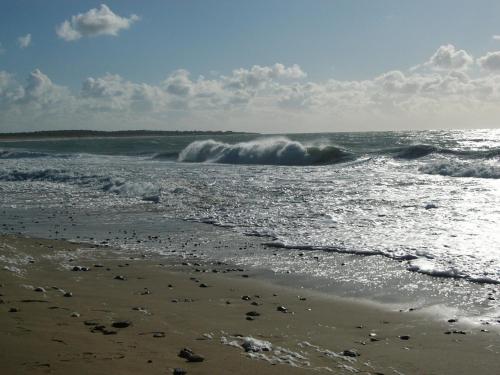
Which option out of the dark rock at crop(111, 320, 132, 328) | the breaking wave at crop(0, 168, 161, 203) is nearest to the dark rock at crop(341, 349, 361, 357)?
the dark rock at crop(111, 320, 132, 328)

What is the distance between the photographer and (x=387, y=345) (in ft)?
15.5

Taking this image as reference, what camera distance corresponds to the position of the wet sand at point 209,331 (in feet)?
12.7

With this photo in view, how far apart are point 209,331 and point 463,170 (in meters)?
21.5

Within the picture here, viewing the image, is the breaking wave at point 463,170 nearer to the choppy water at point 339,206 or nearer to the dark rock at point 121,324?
the choppy water at point 339,206

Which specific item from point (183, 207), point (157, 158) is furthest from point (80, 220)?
point (157, 158)

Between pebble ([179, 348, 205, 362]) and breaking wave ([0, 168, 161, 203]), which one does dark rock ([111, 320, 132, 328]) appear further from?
breaking wave ([0, 168, 161, 203])

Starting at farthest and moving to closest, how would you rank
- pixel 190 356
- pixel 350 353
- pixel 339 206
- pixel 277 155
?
1. pixel 277 155
2. pixel 339 206
3. pixel 350 353
4. pixel 190 356

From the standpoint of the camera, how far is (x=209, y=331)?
4836 millimetres

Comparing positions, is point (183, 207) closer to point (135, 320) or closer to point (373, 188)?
point (373, 188)

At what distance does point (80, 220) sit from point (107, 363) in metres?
9.56

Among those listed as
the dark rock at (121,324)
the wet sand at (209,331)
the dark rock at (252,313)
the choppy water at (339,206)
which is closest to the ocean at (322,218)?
the choppy water at (339,206)

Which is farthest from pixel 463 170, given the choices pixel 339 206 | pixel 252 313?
pixel 252 313

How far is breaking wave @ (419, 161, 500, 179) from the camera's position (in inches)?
883

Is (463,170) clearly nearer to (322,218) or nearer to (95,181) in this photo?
(322,218)
